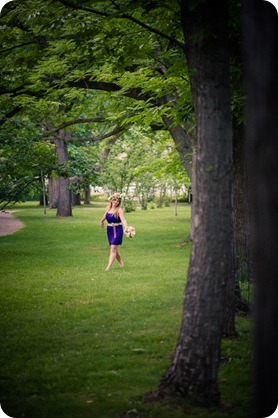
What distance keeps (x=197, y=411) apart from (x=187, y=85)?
17.4 ft

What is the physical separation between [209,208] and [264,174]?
43.0 inches

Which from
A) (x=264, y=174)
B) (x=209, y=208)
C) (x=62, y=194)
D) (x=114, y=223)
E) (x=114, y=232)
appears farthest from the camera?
(x=62, y=194)

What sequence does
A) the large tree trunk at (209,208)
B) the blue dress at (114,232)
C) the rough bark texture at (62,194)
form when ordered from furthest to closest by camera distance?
the rough bark texture at (62,194)
the blue dress at (114,232)
the large tree trunk at (209,208)

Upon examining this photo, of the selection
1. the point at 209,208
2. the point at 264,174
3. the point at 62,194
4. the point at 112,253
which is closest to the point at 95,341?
the point at 209,208

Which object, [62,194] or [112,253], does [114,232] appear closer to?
[112,253]

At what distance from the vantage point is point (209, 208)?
4746mm

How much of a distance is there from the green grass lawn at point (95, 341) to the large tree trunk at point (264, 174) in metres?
1.00

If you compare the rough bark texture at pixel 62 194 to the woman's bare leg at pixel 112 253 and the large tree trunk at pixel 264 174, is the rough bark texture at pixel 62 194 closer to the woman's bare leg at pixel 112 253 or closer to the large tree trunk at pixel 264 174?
the woman's bare leg at pixel 112 253

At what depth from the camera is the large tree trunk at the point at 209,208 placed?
4746mm

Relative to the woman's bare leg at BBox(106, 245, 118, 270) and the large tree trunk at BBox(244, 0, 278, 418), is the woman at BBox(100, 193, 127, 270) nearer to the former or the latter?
the woman's bare leg at BBox(106, 245, 118, 270)

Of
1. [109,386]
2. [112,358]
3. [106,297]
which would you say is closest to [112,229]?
[106,297]

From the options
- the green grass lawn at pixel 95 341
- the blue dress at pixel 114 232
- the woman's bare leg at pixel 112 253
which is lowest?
the green grass lawn at pixel 95 341

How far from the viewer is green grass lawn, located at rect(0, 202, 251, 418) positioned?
4969 mm

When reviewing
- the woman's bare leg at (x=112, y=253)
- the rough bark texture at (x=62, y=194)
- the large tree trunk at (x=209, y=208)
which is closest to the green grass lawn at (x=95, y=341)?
the woman's bare leg at (x=112, y=253)
